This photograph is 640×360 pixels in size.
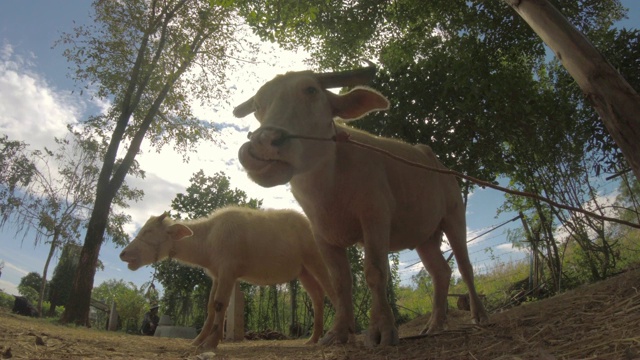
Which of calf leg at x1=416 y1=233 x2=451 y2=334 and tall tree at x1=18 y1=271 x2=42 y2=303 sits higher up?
tall tree at x1=18 y1=271 x2=42 y2=303

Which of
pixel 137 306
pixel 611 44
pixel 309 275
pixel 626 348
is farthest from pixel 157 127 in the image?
pixel 626 348

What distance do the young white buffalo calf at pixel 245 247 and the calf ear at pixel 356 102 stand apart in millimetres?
3401

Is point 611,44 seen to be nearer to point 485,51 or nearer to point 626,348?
point 485,51

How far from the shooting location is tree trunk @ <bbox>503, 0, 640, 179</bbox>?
3211 millimetres

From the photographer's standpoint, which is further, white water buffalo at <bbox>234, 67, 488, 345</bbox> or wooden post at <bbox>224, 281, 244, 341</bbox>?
wooden post at <bbox>224, 281, 244, 341</bbox>

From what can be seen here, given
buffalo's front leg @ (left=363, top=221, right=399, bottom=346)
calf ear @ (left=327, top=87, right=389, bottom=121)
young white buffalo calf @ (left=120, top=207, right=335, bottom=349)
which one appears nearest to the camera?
buffalo's front leg @ (left=363, top=221, right=399, bottom=346)

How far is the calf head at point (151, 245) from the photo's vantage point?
23.8ft

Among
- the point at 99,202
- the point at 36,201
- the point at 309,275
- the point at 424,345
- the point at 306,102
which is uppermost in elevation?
the point at 36,201

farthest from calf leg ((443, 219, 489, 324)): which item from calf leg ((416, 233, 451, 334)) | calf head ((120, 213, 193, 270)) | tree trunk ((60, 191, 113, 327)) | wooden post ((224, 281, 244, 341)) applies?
tree trunk ((60, 191, 113, 327))

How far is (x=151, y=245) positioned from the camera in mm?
7348

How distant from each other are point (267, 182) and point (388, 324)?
139 centimetres

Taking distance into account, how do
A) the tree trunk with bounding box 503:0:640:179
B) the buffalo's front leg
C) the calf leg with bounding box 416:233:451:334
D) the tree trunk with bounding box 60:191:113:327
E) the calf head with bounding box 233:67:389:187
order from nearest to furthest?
the calf head with bounding box 233:67:389:187 → the tree trunk with bounding box 503:0:640:179 → the buffalo's front leg → the calf leg with bounding box 416:233:451:334 → the tree trunk with bounding box 60:191:113:327

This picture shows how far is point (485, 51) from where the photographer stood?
8664mm

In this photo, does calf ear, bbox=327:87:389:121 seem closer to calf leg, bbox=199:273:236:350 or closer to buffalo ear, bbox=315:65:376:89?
buffalo ear, bbox=315:65:376:89
